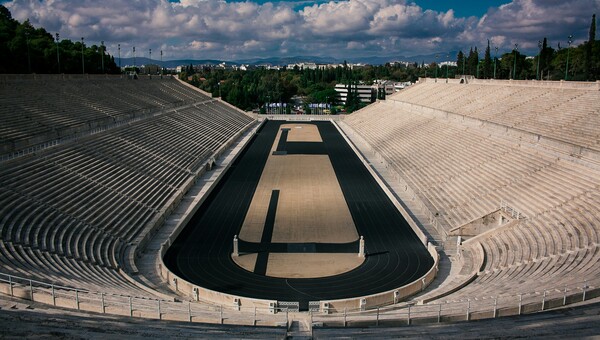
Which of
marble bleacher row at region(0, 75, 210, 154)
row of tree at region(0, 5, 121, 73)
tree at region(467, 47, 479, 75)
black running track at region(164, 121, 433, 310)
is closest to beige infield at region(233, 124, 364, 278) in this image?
black running track at region(164, 121, 433, 310)

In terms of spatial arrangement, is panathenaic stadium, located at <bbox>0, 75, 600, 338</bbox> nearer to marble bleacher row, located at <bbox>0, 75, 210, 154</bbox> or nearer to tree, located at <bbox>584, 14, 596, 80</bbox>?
marble bleacher row, located at <bbox>0, 75, 210, 154</bbox>

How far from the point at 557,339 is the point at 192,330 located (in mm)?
6741

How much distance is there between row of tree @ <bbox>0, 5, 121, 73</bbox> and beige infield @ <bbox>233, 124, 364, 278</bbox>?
91.7ft

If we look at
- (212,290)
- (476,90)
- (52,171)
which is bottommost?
(212,290)

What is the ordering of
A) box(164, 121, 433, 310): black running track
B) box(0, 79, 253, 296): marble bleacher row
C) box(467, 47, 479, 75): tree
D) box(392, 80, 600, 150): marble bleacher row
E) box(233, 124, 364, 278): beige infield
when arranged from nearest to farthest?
box(0, 79, 253, 296): marble bleacher row, box(164, 121, 433, 310): black running track, box(233, 124, 364, 278): beige infield, box(392, 80, 600, 150): marble bleacher row, box(467, 47, 479, 75): tree

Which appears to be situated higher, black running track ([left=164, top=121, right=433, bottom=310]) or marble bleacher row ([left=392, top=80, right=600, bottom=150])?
marble bleacher row ([left=392, top=80, right=600, bottom=150])

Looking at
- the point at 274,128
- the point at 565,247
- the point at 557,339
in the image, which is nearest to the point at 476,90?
the point at 274,128

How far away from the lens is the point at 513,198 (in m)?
20.8

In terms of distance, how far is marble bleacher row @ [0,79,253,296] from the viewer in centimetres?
1416

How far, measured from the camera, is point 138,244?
18.2 m

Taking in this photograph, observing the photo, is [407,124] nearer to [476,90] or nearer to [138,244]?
[476,90]

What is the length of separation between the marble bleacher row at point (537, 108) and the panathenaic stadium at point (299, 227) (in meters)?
0.20

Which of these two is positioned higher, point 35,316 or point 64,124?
point 64,124

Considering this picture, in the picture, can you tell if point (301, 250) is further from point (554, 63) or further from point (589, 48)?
point (554, 63)
